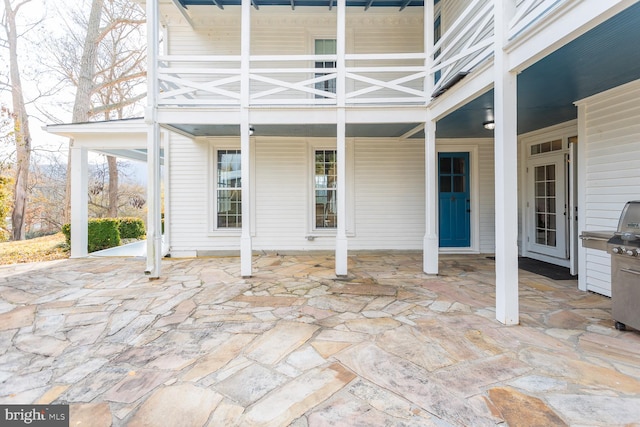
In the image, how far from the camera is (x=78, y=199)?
705 centimetres

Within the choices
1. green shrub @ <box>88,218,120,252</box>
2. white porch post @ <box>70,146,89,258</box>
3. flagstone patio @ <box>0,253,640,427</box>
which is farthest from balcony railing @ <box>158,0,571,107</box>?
green shrub @ <box>88,218,120,252</box>

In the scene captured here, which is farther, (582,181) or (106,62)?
(106,62)

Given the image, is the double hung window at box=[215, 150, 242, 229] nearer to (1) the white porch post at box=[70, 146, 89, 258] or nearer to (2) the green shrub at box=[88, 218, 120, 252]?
(1) the white porch post at box=[70, 146, 89, 258]

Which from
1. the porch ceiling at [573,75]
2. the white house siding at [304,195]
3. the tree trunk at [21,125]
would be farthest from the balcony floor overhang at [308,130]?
the tree trunk at [21,125]

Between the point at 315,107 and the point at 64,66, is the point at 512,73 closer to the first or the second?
the point at 315,107

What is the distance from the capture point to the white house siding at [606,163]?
3.95 metres

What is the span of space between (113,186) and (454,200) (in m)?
14.7

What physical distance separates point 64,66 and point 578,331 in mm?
17012

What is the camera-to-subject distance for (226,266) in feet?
20.4

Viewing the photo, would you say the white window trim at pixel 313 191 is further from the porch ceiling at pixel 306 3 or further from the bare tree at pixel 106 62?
the bare tree at pixel 106 62

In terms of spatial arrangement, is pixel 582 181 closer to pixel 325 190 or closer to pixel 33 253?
pixel 325 190

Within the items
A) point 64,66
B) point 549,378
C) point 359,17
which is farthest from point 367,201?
point 64,66

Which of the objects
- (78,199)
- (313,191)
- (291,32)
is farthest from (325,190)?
(78,199)

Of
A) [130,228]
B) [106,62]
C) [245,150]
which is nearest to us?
[245,150]
